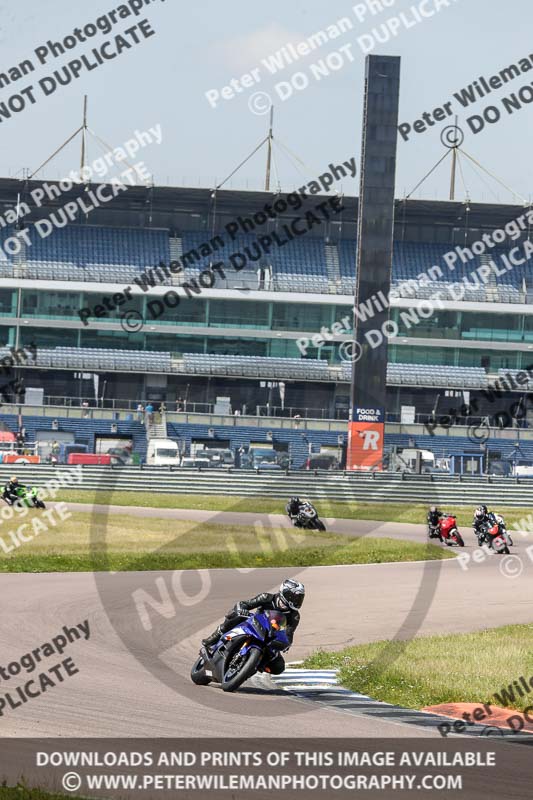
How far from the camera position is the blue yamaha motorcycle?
12.1 metres

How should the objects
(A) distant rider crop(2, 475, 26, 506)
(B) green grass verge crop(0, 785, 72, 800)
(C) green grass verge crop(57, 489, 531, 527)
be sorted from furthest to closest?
(C) green grass verge crop(57, 489, 531, 527) < (A) distant rider crop(2, 475, 26, 506) < (B) green grass verge crop(0, 785, 72, 800)

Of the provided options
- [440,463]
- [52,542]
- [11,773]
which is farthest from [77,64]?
[11,773]

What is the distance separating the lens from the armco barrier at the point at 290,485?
1884 inches

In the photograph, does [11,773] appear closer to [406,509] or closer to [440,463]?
[406,509]

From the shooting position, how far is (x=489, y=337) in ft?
245

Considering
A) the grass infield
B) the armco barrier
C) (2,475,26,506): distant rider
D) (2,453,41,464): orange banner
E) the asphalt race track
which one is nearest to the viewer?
the asphalt race track

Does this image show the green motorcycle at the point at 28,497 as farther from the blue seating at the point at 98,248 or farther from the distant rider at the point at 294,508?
the blue seating at the point at 98,248

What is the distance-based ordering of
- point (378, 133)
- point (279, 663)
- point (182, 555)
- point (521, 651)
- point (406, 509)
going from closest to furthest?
point (279, 663) < point (521, 651) < point (182, 555) < point (406, 509) < point (378, 133)

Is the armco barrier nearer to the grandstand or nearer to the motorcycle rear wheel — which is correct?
the grandstand

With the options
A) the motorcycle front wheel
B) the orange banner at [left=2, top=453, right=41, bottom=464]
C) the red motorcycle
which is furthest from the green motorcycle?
the motorcycle front wheel

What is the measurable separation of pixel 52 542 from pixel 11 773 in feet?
65.4

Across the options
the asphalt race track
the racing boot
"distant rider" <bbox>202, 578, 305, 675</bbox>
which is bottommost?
the asphalt race track

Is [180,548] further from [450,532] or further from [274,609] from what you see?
[274,609]

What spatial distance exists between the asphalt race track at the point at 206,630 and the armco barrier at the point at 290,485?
15947 mm
